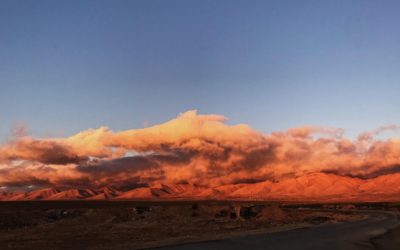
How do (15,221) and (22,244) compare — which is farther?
(15,221)

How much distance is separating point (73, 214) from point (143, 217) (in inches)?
440

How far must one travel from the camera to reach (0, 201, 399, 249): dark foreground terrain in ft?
90.3

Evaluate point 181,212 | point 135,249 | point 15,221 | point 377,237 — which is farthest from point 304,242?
point 181,212

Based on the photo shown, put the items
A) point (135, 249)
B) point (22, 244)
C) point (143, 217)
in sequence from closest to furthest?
point (135, 249) < point (22, 244) < point (143, 217)

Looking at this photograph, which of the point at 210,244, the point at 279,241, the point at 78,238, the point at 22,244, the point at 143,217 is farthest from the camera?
the point at 143,217

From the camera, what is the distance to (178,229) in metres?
40.8

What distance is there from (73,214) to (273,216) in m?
25.5

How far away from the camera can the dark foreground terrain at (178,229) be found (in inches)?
1084

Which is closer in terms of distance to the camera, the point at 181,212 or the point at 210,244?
the point at 210,244

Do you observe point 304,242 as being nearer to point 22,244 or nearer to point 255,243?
point 255,243

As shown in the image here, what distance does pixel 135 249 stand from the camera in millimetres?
22703

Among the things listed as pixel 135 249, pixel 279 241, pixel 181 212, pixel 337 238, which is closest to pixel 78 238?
pixel 135 249

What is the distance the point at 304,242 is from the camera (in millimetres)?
25906

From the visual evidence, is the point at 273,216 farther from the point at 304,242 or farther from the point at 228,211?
the point at 304,242
